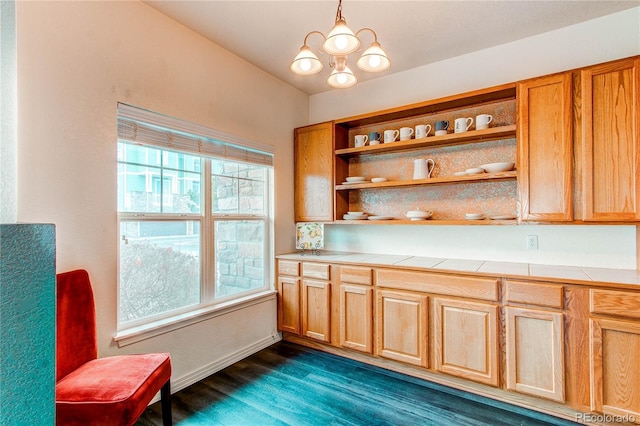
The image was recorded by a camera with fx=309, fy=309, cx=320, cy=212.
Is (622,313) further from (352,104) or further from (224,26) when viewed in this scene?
(224,26)

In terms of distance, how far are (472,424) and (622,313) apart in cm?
111

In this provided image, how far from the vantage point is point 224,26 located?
94.7 inches

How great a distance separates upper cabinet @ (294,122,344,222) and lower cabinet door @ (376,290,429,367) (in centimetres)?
107

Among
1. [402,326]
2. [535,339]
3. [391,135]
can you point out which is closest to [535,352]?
[535,339]

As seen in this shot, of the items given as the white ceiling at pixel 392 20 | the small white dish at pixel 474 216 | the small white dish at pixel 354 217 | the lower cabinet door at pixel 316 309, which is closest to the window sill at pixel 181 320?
the lower cabinet door at pixel 316 309

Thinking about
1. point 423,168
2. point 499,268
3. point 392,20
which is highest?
point 392,20

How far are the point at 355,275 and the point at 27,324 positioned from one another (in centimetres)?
239

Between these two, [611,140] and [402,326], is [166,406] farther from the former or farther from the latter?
[611,140]

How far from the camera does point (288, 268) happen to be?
3180mm

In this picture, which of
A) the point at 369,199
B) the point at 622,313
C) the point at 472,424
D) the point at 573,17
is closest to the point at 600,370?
the point at 622,313

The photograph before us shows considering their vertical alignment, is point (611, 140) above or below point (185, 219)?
above

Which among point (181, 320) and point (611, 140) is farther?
point (181, 320)

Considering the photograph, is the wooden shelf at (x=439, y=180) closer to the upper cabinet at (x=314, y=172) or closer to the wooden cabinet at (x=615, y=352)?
the upper cabinet at (x=314, y=172)

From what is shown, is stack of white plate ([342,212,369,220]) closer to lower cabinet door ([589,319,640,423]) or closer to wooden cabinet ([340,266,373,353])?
wooden cabinet ([340,266,373,353])
